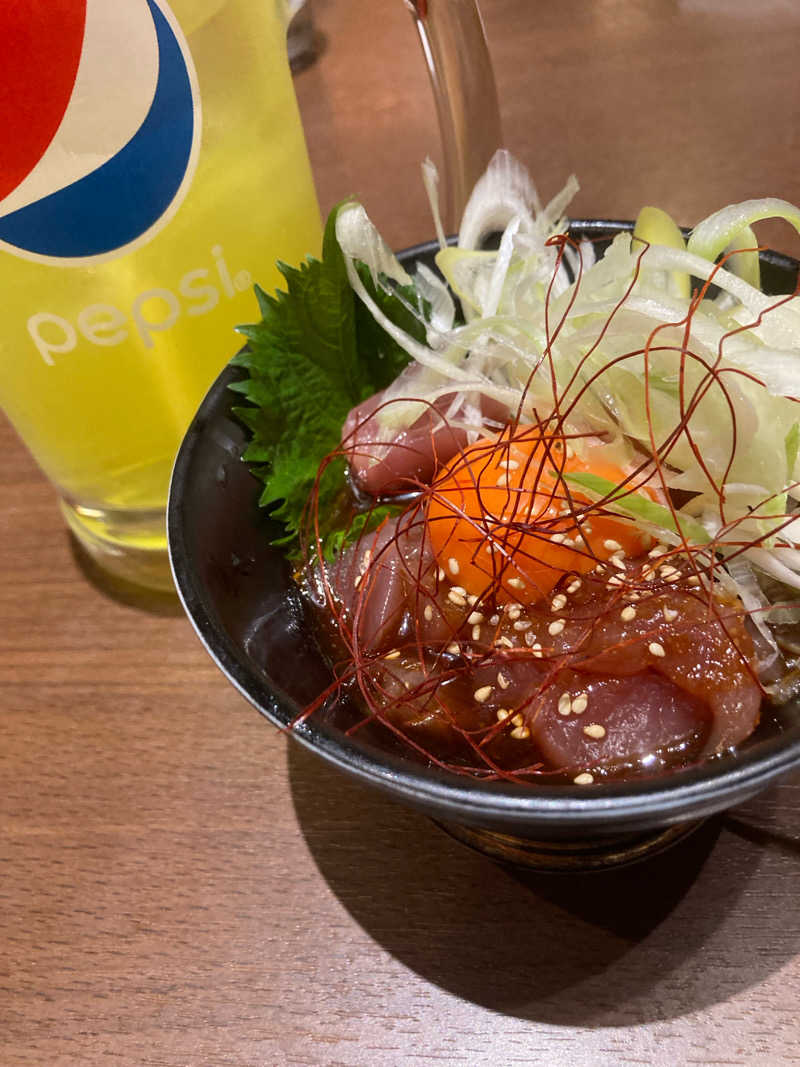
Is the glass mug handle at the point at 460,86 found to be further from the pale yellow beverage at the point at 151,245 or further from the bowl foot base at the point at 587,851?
the bowl foot base at the point at 587,851

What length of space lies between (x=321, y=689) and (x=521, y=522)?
278 millimetres

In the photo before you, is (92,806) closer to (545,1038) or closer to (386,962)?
(386,962)

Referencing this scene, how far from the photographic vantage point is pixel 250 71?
1.06m

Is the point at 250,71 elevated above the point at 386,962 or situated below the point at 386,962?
above

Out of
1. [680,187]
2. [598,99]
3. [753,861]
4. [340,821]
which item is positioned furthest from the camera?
[598,99]

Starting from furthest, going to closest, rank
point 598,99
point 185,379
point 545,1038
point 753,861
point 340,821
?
point 598,99 < point 185,379 < point 340,821 < point 753,861 < point 545,1038

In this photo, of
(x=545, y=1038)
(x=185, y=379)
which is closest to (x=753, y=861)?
(x=545, y=1038)

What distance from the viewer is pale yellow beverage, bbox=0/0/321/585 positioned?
3.07 ft

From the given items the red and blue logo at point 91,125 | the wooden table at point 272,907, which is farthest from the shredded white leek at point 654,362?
the wooden table at point 272,907

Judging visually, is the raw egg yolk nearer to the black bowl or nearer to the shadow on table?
the black bowl

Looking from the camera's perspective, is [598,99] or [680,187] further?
[598,99]

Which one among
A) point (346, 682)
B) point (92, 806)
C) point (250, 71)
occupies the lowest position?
point (92, 806)

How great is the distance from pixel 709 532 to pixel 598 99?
183cm

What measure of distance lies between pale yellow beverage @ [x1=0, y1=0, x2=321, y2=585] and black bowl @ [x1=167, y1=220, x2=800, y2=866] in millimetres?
158
